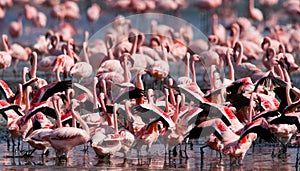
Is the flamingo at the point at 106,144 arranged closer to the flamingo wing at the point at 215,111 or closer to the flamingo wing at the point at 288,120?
the flamingo wing at the point at 215,111

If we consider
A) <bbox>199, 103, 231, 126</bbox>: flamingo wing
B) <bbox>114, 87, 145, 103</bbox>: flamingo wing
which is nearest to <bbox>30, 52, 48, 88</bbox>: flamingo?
<bbox>114, 87, 145, 103</bbox>: flamingo wing

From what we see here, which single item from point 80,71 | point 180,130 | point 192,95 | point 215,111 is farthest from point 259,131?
point 80,71

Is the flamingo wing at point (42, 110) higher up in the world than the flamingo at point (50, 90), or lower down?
lower down

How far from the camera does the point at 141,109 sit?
32.8 ft

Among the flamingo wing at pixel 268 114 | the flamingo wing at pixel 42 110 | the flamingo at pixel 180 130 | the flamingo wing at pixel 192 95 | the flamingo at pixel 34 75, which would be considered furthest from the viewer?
the flamingo at pixel 34 75

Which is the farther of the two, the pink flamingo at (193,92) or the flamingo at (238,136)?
the pink flamingo at (193,92)

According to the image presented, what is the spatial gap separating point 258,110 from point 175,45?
303 inches

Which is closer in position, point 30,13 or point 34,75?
point 34,75

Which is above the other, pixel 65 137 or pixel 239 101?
pixel 239 101

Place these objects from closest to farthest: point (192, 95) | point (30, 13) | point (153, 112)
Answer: point (153, 112) → point (192, 95) → point (30, 13)

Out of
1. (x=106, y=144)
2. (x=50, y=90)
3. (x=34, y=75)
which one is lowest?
(x=106, y=144)

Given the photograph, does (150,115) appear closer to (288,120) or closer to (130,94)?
(130,94)

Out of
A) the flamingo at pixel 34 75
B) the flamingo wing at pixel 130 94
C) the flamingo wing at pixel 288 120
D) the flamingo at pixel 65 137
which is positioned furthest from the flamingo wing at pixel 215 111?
the flamingo at pixel 34 75

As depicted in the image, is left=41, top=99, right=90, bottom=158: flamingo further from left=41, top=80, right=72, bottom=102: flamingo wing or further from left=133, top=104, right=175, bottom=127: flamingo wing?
left=41, top=80, right=72, bottom=102: flamingo wing
